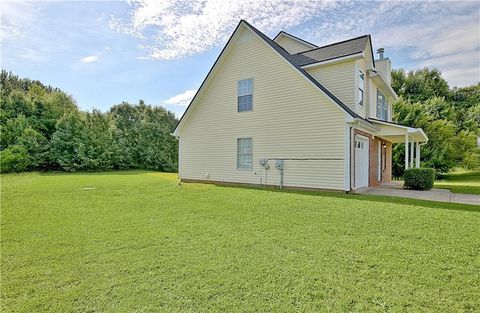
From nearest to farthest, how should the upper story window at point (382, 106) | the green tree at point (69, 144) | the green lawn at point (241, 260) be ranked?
the green lawn at point (241, 260) < the upper story window at point (382, 106) < the green tree at point (69, 144)

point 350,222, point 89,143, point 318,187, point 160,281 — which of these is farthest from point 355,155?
point 89,143

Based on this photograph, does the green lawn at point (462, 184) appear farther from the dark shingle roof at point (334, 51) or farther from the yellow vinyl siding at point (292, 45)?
the yellow vinyl siding at point (292, 45)

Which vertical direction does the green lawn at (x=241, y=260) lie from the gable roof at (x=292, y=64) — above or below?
below

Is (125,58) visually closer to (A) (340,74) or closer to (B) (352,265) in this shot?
(A) (340,74)

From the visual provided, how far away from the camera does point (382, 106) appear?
1470cm

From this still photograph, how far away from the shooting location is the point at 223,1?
1038 centimetres

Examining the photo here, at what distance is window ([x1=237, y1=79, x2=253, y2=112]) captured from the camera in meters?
12.2

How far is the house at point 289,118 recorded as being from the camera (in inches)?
398

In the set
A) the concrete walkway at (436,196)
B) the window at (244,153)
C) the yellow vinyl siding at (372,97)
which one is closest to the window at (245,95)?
the window at (244,153)

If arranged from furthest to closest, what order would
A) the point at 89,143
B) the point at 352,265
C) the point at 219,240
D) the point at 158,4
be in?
1. the point at 89,143
2. the point at 158,4
3. the point at 219,240
4. the point at 352,265

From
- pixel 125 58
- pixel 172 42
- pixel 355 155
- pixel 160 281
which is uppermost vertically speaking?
pixel 172 42

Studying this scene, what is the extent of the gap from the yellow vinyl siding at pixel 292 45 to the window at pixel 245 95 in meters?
4.66

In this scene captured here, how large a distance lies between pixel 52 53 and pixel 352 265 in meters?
12.2

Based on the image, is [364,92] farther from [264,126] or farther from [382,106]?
[264,126]
